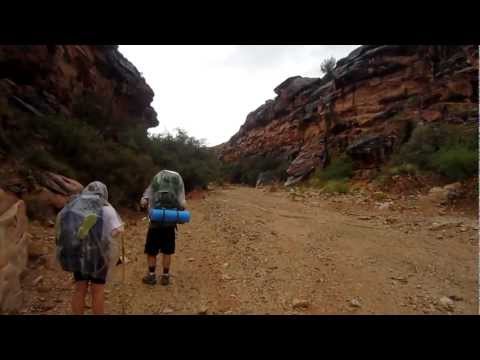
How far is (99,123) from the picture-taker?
10.5 metres

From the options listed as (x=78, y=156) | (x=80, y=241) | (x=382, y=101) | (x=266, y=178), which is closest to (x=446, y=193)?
(x=80, y=241)

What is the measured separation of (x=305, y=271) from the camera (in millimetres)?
Answer: 3686

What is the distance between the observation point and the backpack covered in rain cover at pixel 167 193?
3357 millimetres

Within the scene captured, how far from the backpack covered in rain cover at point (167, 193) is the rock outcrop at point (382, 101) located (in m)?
10.7

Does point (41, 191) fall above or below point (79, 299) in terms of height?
above

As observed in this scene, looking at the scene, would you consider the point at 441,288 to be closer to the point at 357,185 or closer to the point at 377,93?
the point at 357,185

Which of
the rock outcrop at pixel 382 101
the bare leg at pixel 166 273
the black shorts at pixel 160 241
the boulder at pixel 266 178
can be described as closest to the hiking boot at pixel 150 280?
the bare leg at pixel 166 273

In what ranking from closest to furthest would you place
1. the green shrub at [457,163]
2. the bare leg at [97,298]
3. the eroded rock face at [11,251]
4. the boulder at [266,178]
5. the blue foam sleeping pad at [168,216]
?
the bare leg at [97,298], the eroded rock face at [11,251], the blue foam sleeping pad at [168,216], the green shrub at [457,163], the boulder at [266,178]

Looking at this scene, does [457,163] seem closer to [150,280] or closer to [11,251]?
[150,280]

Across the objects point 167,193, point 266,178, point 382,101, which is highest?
point 382,101

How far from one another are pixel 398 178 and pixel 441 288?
647 centimetres

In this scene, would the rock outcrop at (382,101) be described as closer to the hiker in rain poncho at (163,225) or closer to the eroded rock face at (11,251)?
the hiker in rain poncho at (163,225)

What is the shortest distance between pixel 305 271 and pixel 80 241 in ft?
8.58

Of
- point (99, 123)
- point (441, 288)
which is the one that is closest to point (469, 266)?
point (441, 288)
